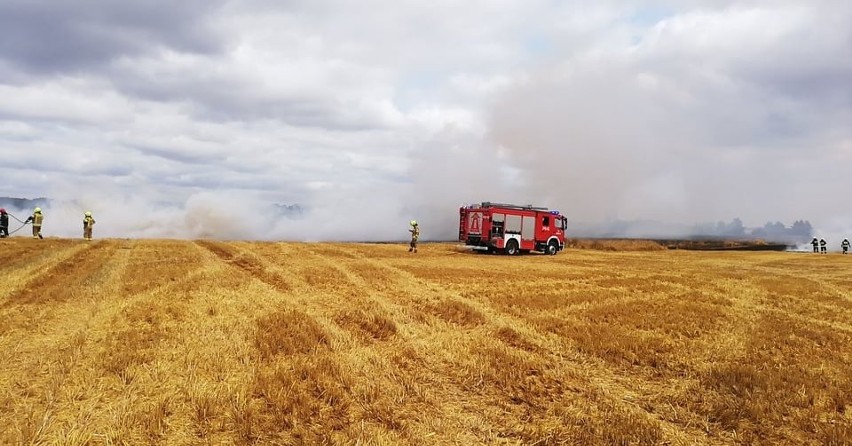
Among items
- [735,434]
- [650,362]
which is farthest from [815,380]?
[735,434]

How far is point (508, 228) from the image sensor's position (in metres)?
45.1

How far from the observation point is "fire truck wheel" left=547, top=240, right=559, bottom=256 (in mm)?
46938

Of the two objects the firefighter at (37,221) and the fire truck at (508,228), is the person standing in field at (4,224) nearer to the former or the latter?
the firefighter at (37,221)

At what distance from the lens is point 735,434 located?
753cm

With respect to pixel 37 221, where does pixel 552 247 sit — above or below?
below

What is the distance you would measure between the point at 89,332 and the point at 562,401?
1008 cm

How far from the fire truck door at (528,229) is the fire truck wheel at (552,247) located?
2.01m

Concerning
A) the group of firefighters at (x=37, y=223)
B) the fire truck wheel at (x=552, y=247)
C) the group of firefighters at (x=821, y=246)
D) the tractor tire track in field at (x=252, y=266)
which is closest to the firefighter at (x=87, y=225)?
the group of firefighters at (x=37, y=223)

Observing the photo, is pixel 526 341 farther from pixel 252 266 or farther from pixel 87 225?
pixel 87 225

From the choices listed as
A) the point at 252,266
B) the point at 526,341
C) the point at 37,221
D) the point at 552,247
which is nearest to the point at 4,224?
the point at 37,221

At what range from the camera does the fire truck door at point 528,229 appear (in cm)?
4566

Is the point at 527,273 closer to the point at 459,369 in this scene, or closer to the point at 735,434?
the point at 459,369

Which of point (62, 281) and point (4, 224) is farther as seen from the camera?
point (4, 224)

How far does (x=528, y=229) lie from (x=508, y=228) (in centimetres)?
200
